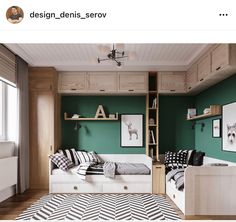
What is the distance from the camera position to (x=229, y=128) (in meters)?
3.88

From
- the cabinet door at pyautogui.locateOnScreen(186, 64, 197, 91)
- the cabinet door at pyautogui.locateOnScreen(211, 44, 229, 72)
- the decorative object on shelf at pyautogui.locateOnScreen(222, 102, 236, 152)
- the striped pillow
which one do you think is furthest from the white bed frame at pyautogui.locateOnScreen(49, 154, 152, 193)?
the cabinet door at pyautogui.locateOnScreen(211, 44, 229, 72)

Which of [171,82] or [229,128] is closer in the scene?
[229,128]

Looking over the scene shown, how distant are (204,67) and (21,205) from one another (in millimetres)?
3241

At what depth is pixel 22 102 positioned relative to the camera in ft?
15.5

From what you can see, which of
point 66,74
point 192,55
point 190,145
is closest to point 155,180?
point 190,145

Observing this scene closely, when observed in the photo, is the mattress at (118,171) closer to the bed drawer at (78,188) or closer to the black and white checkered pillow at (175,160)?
the bed drawer at (78,188)

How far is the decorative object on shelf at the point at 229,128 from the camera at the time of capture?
3746 mm

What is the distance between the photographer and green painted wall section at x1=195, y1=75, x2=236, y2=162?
3873 millimetres

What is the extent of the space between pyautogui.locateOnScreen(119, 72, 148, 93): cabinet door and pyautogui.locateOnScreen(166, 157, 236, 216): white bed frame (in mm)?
2317

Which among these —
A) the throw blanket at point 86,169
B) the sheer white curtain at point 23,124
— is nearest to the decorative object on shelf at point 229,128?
the throw blanket at point 86,169

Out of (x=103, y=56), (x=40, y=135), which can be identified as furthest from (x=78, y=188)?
(x=103, y=56)

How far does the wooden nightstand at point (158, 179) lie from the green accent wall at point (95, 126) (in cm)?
86
